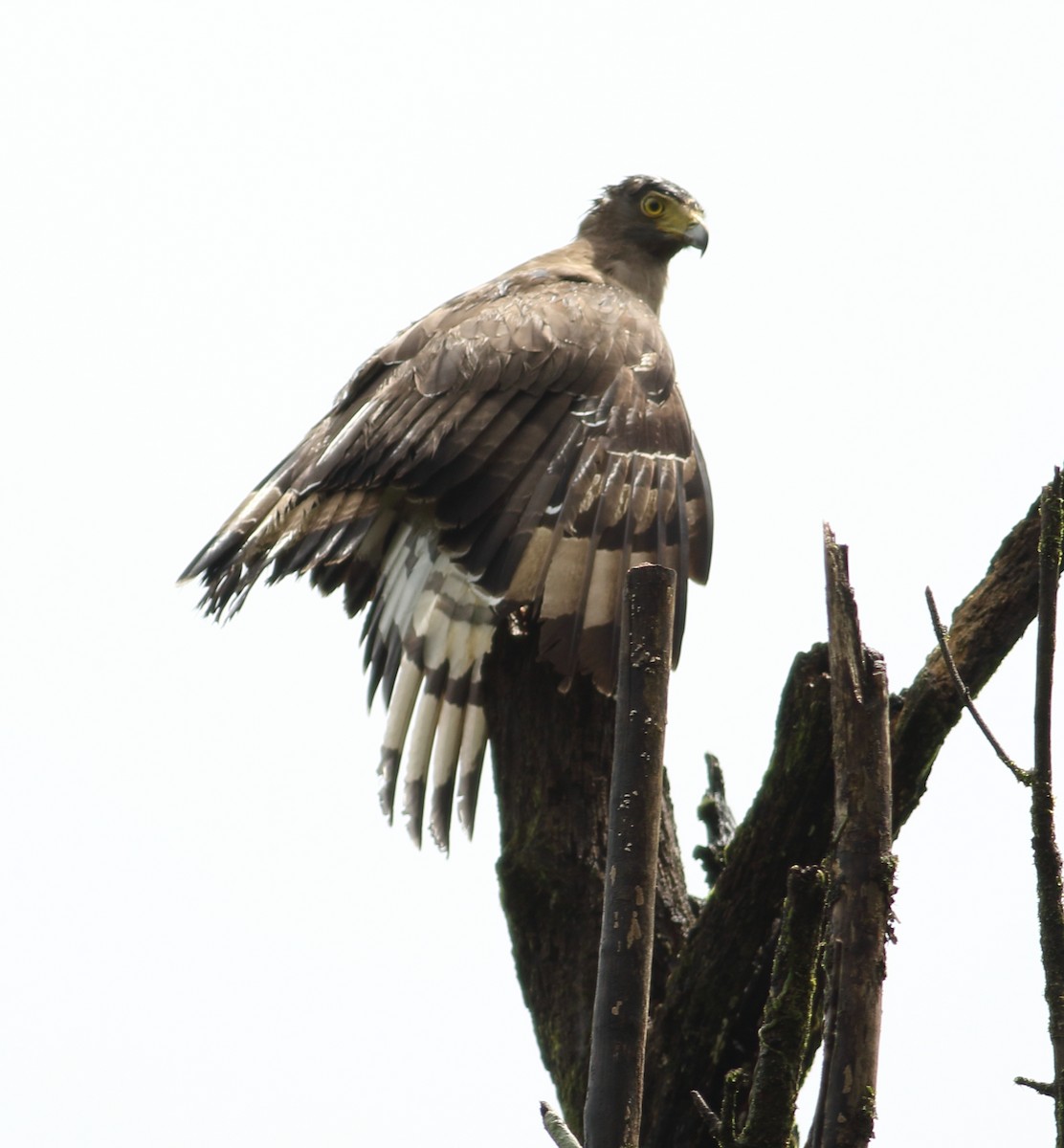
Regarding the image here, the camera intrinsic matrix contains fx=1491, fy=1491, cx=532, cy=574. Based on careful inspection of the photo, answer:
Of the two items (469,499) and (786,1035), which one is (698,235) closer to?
(469,499)

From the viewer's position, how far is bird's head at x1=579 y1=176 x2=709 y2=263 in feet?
23.5

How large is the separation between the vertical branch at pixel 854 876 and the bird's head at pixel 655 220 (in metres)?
4.83

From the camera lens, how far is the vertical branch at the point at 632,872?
2.09m

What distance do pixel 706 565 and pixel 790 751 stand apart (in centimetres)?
118

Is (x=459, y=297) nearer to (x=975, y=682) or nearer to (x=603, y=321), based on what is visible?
(x=603, y=321)

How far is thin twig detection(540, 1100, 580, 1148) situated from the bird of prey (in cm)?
197

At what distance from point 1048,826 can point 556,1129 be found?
876mm

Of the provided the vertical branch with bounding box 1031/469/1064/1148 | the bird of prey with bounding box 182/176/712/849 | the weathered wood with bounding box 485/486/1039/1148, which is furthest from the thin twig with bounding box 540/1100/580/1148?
the bird of prey with bounding box 182/176/712/849

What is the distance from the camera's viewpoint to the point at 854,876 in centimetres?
237

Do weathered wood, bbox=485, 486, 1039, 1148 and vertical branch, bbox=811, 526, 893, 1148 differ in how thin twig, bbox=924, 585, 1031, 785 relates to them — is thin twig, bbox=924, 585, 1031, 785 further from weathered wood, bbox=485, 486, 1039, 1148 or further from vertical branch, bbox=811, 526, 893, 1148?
weathered wood, bbox=485, 486, 1039, 1148

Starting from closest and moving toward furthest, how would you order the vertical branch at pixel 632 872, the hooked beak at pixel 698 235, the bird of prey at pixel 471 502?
the vertical branch at pixel 632 872 < the bird of prey at pixel 471 502 < the hooked beak at pixel 698 235

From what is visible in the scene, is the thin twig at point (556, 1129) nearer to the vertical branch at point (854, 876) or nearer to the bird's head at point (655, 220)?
the vertical branch at point (854, 876)

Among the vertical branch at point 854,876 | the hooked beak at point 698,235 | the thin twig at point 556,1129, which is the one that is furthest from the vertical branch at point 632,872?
the hooked beak at point 698,235

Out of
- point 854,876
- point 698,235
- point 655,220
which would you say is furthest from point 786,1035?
point 655,220
